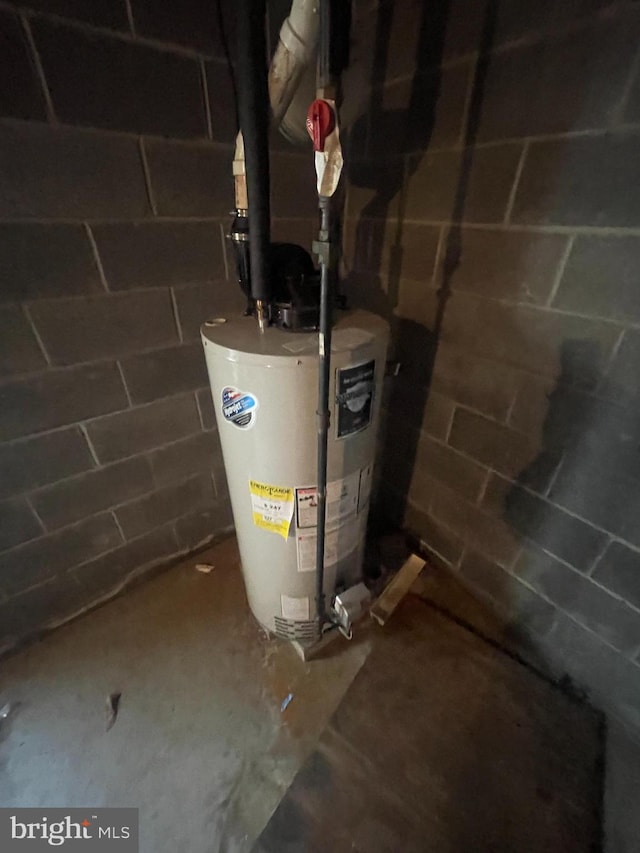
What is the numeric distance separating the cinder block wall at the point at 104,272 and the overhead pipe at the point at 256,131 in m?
0.33

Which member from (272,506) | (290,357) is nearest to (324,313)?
(290,357)

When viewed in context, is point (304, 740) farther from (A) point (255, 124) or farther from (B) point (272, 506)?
(A) point (255, 124)

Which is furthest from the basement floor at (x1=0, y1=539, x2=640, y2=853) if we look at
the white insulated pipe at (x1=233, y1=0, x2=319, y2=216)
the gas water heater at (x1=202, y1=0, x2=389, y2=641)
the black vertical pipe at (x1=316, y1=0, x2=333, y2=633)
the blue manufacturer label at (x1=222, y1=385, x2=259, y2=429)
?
the white insulated pipe at (x1=233, y1=0, x2=319, y2=216)

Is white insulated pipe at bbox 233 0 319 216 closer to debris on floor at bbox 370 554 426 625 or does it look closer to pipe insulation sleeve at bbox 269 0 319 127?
pipe insulation sleeve at bbox 269 0 319 127

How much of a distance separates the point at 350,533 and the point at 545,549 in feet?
1.96

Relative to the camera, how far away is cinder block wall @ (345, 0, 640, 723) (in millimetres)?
811

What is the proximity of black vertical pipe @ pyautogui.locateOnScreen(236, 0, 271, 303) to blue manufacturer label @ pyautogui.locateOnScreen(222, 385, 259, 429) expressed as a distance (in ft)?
0.76

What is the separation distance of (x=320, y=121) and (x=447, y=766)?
1.51m

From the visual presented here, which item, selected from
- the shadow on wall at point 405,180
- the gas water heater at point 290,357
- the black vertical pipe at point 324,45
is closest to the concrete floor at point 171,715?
the gas water heater at point 290,357

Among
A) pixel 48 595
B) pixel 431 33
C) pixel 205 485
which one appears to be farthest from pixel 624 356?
pixel 48 595

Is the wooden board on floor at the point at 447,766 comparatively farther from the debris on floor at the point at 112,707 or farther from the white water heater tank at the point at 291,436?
the debris on floor at the point at 112,707

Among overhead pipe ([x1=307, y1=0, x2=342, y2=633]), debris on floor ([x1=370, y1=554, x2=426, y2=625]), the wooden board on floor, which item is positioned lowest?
the wooden board on floor

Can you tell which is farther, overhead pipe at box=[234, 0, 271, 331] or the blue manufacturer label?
the blue manufacturer label

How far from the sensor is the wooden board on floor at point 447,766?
0.91m
